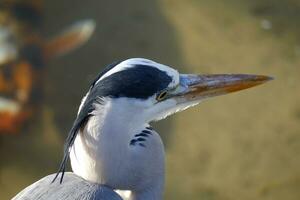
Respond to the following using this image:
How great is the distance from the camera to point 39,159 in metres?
3.10

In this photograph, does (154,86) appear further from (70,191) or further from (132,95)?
(70,191)

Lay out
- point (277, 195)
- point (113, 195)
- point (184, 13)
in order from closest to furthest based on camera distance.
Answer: point (113, 195) → point (277, 195) → point (184, 13)

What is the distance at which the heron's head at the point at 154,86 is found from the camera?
5.95 feet

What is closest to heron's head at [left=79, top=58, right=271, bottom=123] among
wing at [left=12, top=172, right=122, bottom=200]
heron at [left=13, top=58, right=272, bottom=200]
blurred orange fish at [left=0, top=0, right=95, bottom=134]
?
heron at [left=13, top=58, right=272, bottom=200]

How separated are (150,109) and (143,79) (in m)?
0.10

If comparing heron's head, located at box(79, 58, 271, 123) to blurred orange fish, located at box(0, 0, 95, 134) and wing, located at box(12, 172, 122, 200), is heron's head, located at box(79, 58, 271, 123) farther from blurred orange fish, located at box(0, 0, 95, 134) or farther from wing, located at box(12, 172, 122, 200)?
blurred orange fish, located at box(0, 0, 95, 134)

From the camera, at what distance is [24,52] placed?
3.43 m

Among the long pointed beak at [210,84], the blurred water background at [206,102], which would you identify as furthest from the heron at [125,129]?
the blurred water background at [206,102]

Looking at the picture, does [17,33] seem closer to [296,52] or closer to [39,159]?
[39,159]

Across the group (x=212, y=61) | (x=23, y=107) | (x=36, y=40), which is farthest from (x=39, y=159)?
(x=212, y=61)

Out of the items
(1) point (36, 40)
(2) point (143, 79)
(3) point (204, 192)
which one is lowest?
(3) point (204, 192)

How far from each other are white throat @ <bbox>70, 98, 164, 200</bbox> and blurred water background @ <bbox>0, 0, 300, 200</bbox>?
2.98 feet

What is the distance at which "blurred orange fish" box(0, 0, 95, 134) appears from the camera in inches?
128

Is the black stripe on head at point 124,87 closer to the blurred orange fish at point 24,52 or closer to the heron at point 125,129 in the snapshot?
the heron at point 125,129
